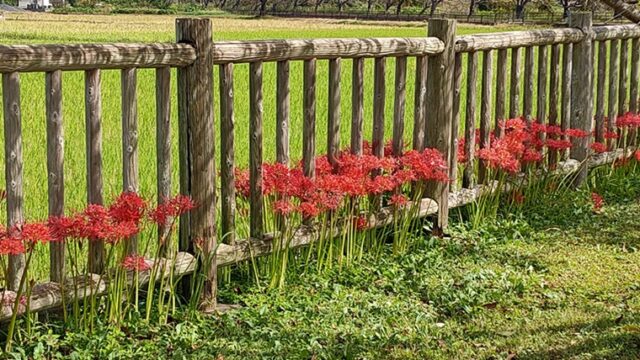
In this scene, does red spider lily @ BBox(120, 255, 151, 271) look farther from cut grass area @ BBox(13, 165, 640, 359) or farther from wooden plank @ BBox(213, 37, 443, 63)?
wooden plank @ BBox(213, 37, 443, 63)

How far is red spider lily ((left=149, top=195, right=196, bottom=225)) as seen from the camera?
4789 millimetres

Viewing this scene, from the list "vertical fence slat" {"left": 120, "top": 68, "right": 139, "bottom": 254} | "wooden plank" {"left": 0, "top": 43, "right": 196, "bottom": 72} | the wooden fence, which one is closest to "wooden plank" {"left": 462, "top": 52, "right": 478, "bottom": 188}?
the wooden fence

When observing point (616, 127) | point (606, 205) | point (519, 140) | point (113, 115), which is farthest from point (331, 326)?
point (113, 115)

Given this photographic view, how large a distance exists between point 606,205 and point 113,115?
6.55m

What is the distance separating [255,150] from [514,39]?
286 centimetres

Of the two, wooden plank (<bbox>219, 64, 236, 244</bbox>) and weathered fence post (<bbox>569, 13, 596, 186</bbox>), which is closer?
wooden plank (<bbox>219, 64, 236, 244</bbox>)

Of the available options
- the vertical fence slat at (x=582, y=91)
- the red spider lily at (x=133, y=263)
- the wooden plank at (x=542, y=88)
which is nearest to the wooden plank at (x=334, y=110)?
the red spider lily at (x=133, y=263)

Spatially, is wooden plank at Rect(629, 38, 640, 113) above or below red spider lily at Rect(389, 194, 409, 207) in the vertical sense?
above

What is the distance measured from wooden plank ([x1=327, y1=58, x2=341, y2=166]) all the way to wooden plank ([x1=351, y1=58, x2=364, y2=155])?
0.16 m

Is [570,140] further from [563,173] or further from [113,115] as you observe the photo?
[113,115]

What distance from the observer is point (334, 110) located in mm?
6062

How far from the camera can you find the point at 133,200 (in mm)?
4680

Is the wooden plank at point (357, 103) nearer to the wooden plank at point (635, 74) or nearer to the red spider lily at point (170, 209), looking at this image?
the red spider lily at point (170, 209)

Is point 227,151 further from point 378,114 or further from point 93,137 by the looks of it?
point 378,114
